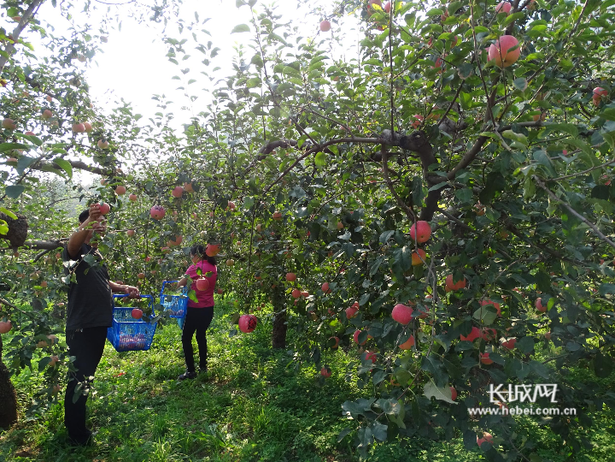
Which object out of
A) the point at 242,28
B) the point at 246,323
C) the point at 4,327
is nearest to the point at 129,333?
the point at 4,327

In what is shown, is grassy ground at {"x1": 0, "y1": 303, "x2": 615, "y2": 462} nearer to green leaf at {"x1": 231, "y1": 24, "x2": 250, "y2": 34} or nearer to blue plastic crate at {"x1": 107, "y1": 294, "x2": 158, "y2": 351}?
blue plastic crate at {"x1": 107, "y1": 294, "x2": 158, "y2": 351}

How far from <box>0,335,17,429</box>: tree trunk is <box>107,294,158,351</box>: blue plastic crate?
127 centimetres

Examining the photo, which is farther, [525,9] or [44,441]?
[44,441]

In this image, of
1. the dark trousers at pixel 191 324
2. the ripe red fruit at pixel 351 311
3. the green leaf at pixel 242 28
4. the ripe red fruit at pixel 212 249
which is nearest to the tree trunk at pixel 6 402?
the dark trousers at pixel 191 324

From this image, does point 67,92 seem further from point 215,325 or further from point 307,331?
point 215,325

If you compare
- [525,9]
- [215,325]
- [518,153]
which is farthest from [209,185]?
[215,325]

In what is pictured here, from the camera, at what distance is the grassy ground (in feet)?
8.76

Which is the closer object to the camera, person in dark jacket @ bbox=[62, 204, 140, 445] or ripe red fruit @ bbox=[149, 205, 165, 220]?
ripe red fruit @ bbox=[149, 205, 165, 220]

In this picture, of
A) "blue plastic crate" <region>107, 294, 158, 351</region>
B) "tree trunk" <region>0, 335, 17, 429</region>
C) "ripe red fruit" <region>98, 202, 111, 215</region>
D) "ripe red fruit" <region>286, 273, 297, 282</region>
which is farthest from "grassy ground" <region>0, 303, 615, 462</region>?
"ripe red fruit" <region>98, 202, 111, 215</region>

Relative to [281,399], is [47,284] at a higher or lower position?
higher

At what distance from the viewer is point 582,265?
4.33 ft

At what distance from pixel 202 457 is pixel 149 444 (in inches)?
16.7

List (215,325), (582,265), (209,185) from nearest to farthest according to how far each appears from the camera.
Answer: (582,265), (209,185), (215,325)

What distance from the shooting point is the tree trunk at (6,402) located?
308 centimetres
